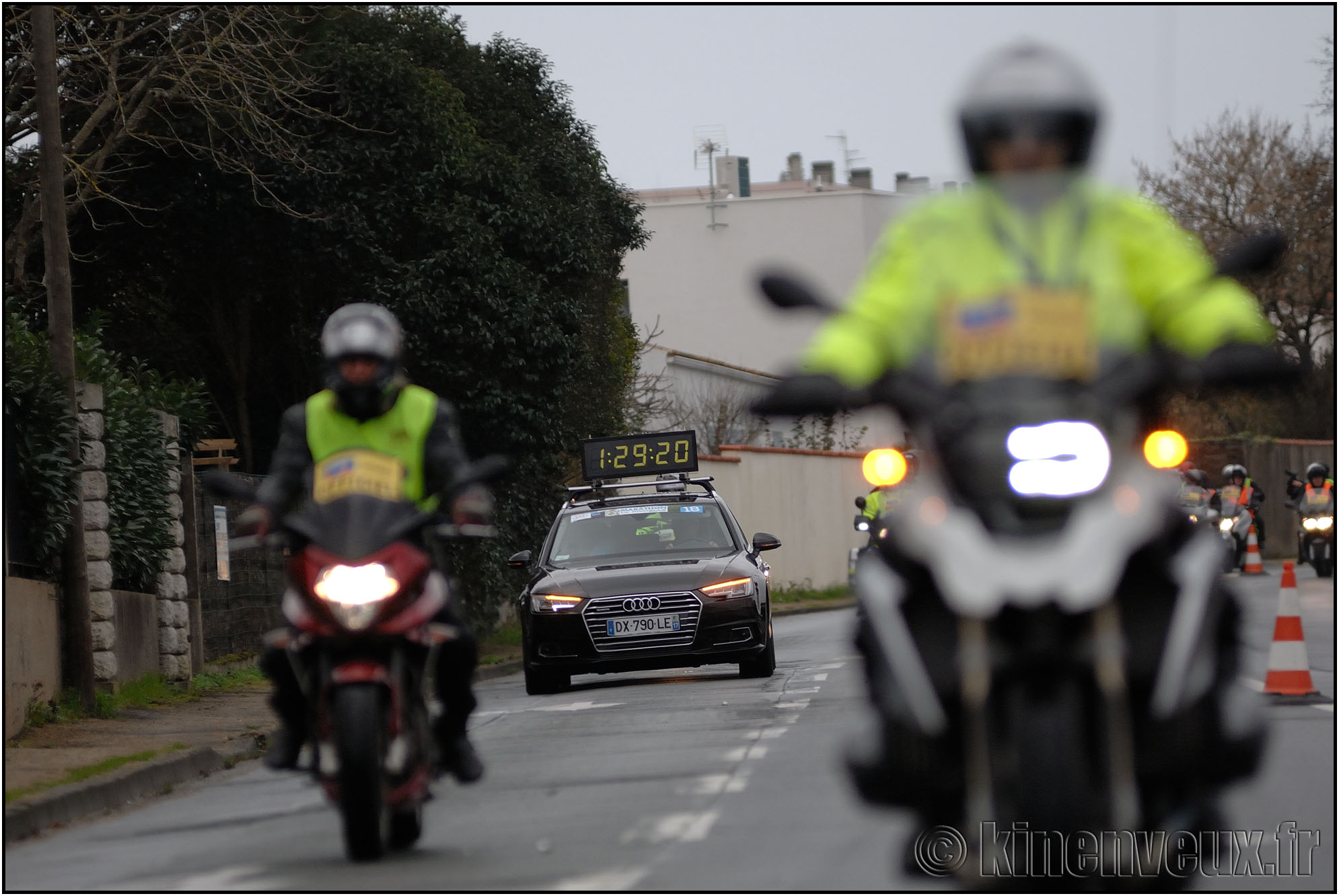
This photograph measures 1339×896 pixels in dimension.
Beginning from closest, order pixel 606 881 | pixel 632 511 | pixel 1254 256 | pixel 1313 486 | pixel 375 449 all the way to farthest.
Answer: pixel 1254 256, pixel 606 881, pixel 375 449, pixel 632 511, pixel 1313 486

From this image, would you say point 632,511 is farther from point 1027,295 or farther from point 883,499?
point 1027,295

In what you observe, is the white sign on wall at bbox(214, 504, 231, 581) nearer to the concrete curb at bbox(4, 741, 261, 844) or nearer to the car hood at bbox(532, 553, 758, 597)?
the car hood at bbox(532, 553, 758, 597)

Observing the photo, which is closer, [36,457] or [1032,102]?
[1032,102]

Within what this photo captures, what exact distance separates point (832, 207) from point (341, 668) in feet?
210

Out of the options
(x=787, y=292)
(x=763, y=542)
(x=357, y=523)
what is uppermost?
(x=787, y=292)

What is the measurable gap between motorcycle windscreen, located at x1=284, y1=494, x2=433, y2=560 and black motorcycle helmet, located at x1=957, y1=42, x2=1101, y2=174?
2.91 m

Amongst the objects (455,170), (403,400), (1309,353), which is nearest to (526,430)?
(455,170)

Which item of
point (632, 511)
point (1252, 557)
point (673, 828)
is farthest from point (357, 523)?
point (1252, 557)

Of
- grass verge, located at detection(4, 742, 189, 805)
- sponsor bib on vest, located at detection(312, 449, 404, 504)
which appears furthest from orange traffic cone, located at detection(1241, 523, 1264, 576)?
sponsor bib on vest, located at detection(312, 449, 404, 504)

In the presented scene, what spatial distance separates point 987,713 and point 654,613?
11667 mm

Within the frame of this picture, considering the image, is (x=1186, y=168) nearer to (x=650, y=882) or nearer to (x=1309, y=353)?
(x=1309, y=353)

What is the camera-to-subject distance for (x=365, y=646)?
6.90 meters

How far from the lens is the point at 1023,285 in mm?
4855

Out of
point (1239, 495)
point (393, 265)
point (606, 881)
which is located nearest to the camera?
point (606, 881)
